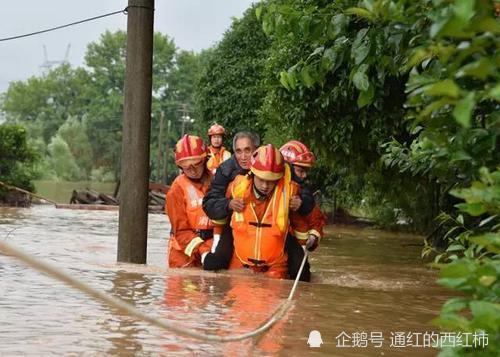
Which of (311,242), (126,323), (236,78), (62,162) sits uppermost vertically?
(236,78)

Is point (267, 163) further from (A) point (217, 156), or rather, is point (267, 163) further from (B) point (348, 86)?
(A) point (217, 156)

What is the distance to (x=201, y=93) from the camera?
35.1m

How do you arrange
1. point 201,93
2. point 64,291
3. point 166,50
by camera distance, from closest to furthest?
point 64,291 → point 201,93 → point 166,50

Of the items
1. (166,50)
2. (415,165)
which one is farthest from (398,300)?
(166,50)

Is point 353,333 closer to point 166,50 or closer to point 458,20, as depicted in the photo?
point 458,20

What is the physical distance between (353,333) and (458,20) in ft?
12.5

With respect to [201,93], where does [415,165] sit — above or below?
below

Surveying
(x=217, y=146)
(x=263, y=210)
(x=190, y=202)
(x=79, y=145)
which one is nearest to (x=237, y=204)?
(x=263, y=210)

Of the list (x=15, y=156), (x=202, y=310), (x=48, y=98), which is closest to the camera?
(x=202, y=310)

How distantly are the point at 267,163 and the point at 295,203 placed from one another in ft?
1.89

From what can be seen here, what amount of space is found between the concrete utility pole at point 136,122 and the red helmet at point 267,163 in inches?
61.8

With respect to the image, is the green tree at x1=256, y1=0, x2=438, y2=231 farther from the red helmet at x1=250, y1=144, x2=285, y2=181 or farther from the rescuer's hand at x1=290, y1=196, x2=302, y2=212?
the rescuer's hand at x1=290, y1=196, x2=302, y2=212

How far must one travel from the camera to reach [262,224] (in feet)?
26.3

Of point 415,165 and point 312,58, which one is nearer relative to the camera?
point 312,58
